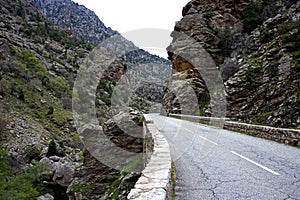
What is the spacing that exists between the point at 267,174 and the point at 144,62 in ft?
306

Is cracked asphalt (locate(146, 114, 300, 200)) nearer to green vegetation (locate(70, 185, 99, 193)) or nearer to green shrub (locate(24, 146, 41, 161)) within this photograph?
green vegetation (locate(70, 185, 99, 193))

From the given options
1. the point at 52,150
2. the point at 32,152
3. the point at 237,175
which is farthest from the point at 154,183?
→ the point at 32,152

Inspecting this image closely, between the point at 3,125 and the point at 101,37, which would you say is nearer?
the point at 3,125

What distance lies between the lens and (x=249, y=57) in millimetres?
27719

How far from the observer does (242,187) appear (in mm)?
4777

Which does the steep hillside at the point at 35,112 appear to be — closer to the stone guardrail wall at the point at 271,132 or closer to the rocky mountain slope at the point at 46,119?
the rocky mountain slope at the point at 46,119

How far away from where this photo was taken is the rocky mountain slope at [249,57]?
19750mm

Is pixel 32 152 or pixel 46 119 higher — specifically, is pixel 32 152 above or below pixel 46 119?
below

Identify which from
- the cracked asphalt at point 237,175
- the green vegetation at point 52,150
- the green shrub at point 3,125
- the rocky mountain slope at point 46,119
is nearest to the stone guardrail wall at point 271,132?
the cracked asphalt at point 237,175

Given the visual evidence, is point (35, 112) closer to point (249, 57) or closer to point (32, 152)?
point (32, 152)

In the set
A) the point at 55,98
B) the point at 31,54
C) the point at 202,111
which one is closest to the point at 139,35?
the point at 202,111

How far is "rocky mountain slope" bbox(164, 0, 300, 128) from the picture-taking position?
64.8 feet

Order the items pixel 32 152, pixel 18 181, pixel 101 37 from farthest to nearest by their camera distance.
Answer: pixel 101 37 → pixel 32 152 → pixel 18 181

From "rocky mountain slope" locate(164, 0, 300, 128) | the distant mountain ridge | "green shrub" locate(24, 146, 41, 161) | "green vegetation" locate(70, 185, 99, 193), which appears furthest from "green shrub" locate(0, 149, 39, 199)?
the distant mountain ridge
